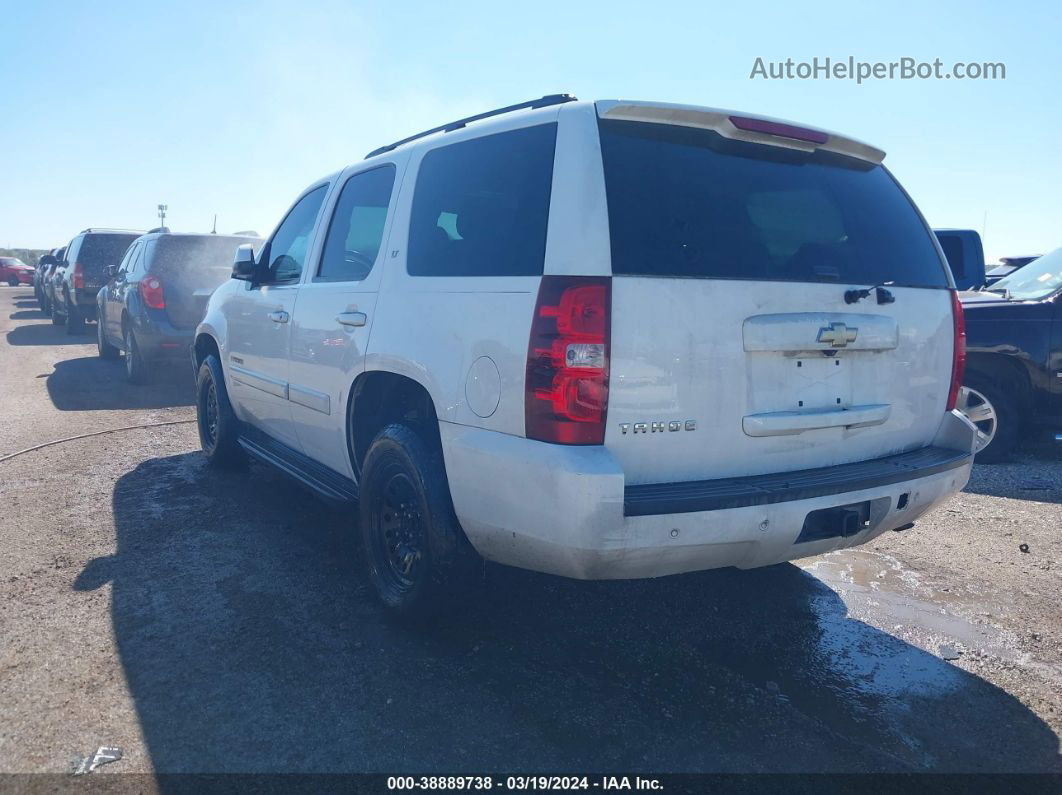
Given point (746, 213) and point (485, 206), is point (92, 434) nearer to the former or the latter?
point (485, 206)

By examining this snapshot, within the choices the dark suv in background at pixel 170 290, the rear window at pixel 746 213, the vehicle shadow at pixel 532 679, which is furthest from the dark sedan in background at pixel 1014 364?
the dark suv in background at pixel 170 290

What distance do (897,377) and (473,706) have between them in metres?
2.10

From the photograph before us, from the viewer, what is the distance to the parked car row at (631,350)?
105 inches

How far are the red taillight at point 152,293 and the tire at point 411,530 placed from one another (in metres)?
6.80

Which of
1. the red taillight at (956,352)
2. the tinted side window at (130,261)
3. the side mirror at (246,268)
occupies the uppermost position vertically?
the tinted side window at (130,261)

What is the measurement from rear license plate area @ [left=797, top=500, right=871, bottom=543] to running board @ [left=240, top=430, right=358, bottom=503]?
2139mm

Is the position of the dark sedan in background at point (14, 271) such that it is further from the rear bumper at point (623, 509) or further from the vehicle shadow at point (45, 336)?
the rear bumper at point (623, 509)

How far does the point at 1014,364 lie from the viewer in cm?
652

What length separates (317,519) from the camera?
16.7 feet

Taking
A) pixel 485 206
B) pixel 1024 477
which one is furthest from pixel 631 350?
pixel 1024 477

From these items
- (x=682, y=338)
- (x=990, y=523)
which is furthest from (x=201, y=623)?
(x=990, y=523)

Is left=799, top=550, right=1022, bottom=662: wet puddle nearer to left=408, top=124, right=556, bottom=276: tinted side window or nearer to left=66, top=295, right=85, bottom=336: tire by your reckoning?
left=408, top=124, right=556, bottom=276: tinted side window

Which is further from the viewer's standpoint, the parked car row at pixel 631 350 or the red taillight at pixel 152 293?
the red taillight at pixel 152 293

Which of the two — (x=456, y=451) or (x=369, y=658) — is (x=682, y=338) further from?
(x=369, y=658)
